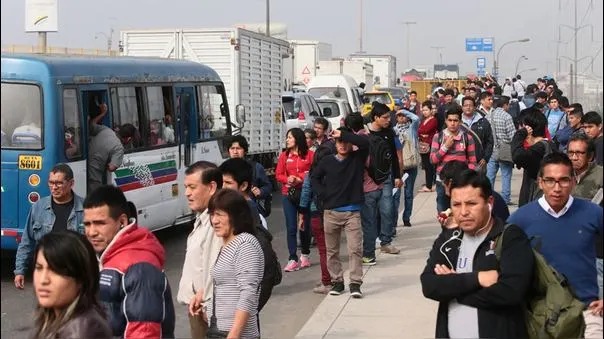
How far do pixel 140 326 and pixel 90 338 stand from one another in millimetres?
715

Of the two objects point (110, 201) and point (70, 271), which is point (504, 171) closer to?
point (110, 201)

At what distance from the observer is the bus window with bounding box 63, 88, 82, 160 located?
1009cm

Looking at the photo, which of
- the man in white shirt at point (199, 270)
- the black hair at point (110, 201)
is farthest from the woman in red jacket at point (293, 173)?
the black hair at point (110, 201)

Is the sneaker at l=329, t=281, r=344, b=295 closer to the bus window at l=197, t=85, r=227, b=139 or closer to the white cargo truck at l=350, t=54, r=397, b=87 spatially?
the bus window at l=197, t=85, r=227, b=139

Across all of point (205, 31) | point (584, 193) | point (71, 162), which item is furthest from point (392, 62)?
point (584, 193)

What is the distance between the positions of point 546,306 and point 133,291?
5.83 ft

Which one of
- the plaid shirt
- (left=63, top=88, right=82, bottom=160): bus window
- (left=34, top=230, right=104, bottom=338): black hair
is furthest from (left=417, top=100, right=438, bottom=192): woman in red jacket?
(left=34, top=230, right=104, bottom=338): black hair

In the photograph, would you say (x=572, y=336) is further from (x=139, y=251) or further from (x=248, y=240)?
(x=139, y=251)

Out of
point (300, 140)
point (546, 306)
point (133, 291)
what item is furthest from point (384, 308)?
point (133, 291)

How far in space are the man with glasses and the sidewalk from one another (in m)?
2.14

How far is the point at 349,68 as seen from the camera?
4088 cm

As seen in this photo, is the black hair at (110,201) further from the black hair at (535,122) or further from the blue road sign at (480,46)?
the blue road sign at (480,46)

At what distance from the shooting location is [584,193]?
6.13 meters

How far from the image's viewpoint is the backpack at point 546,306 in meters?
4.06
